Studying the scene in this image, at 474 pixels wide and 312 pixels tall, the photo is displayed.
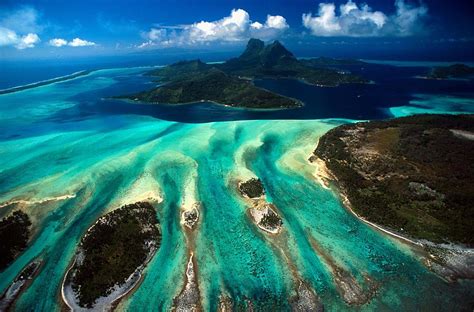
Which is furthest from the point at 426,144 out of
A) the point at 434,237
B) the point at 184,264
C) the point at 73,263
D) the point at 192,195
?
the point at 73,263

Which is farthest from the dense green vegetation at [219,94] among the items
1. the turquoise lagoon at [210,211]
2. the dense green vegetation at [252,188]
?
the dense green vegetation at [252,188]

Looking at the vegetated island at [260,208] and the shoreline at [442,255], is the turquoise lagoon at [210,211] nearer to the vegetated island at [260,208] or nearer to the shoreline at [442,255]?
the shoreline at [442,255]

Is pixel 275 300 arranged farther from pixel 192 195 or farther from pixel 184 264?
pixel 192 195

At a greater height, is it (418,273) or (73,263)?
(73,263)

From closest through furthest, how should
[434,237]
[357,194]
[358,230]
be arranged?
[434,237] < [358,230] < [357,194]

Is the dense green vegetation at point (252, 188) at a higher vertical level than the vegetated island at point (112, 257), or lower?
lower

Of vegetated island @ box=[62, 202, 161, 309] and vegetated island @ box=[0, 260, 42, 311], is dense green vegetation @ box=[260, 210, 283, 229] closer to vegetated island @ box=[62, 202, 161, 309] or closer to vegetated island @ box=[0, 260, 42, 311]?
vegetated island @ box=[62, 202, 161, 309]
